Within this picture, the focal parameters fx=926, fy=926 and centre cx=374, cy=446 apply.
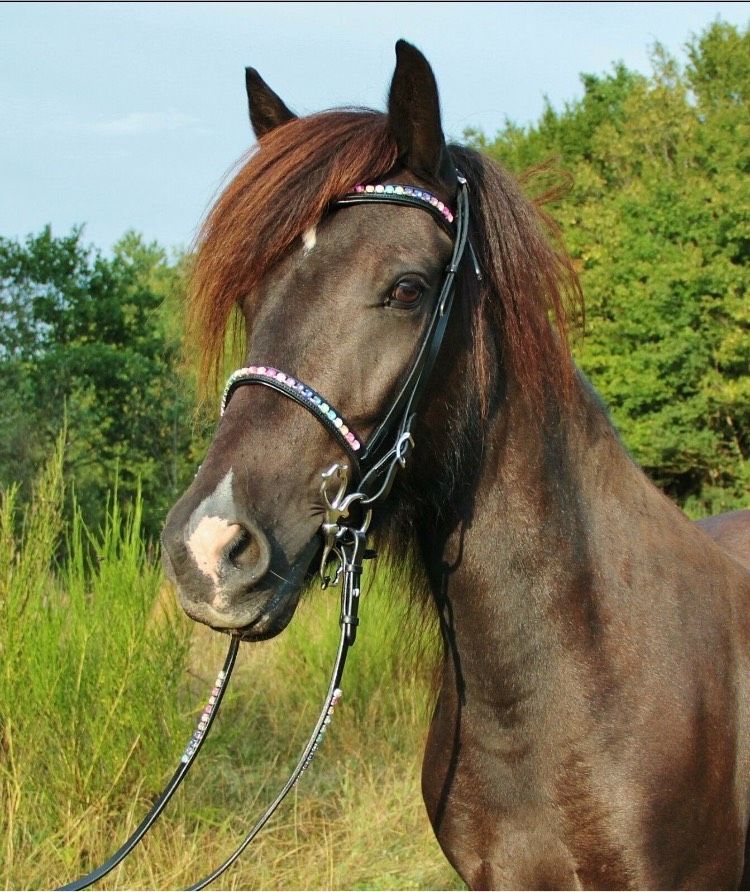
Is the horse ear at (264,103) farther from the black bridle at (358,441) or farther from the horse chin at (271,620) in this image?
the horse chin at (271,620)

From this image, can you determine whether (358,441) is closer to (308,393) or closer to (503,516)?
(308,393)

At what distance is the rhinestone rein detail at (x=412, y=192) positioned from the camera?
2.07 m

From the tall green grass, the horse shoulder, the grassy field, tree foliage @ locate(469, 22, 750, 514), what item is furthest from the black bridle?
tree foliage @ locate(469, 22, 750, 514)

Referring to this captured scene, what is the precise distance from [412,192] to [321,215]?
221mm

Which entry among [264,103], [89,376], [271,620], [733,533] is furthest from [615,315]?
[271,620]

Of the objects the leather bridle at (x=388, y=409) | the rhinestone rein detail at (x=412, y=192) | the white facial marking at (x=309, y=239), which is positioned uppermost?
the rhinestone rein detail at (x=412, y=192)

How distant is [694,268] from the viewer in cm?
1666

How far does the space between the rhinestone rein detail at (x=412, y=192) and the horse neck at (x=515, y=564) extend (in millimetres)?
454

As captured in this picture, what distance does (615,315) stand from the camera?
17.6m

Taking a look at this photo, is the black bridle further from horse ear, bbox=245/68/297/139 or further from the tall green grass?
the tall green grass

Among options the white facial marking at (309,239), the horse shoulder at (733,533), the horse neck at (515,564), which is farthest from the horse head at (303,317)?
the horse shoulder at (733,533)

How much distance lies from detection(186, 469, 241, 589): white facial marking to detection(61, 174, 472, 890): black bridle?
0.23 meters

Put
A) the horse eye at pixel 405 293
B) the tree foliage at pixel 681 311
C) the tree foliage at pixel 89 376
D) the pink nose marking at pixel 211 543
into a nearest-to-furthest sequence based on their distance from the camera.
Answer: the pink nose marking at pixel 211 543
the horse eye at pixel 405 293
the tree foliage at pixel 89 376
the tree foliage at pixel 681 311

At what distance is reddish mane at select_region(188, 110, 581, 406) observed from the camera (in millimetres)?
2039
